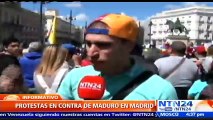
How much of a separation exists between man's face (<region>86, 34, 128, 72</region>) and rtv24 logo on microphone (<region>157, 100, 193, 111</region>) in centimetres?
26

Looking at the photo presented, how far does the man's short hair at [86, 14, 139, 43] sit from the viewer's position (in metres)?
1.92

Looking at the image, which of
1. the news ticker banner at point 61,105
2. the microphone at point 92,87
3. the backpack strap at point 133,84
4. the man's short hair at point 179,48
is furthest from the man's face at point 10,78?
the man's short hair at point 179,48

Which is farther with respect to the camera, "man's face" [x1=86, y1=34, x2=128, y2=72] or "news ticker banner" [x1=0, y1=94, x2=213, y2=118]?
"news ticker banner" [x1=0, y1=94, x2=213, y2=118]

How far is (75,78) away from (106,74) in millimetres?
157

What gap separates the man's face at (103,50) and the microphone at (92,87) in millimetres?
51

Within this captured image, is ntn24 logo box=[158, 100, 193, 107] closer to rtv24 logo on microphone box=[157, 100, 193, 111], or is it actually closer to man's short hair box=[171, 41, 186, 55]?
rtv24 logo on microphone box=[157, 100, 193, 111]

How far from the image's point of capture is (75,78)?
83.1 inches

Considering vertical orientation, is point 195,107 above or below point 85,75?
below

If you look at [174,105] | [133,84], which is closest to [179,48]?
[174,105]

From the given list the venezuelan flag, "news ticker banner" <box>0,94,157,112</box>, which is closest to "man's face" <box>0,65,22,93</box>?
A: "news ticker banner" <box>0,94,157,112</box>

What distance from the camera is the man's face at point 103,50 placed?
76.1 inches

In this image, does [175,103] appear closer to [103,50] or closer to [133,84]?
[133,84]

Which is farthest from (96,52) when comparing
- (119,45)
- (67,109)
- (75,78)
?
(67,109)

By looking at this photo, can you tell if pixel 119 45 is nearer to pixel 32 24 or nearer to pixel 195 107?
pixel 195 107
